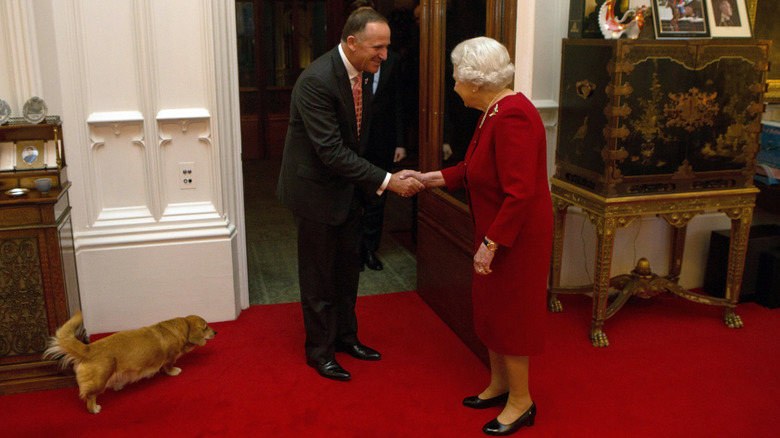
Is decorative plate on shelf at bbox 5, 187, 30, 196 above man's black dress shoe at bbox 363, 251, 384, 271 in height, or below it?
above

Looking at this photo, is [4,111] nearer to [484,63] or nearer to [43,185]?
[43,185]

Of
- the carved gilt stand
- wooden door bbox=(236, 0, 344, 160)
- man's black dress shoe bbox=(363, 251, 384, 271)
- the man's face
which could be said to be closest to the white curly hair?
the man's face

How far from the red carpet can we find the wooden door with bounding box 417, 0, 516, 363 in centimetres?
20

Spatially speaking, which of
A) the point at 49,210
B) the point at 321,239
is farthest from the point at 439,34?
the point at 49,210

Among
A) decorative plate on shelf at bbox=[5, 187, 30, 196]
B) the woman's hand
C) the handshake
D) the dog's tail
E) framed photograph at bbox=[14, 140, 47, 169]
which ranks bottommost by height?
the dog's tail

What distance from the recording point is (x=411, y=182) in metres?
3.26

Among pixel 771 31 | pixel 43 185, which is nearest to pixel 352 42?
pixel 43 185

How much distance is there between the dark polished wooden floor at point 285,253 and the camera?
4.64m

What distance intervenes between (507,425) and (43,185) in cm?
227

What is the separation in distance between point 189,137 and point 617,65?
7.41 feet

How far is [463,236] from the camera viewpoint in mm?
3711

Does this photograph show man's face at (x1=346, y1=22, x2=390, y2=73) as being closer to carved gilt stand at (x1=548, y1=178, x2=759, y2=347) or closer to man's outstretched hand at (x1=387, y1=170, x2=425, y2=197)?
man's outstretched hand at (x1=387, y1=170, x2=425, y2=197)

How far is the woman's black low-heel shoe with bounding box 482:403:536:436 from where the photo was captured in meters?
2.89

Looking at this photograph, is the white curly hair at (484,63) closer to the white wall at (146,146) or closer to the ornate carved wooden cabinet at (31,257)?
the white wall at (146,146)
